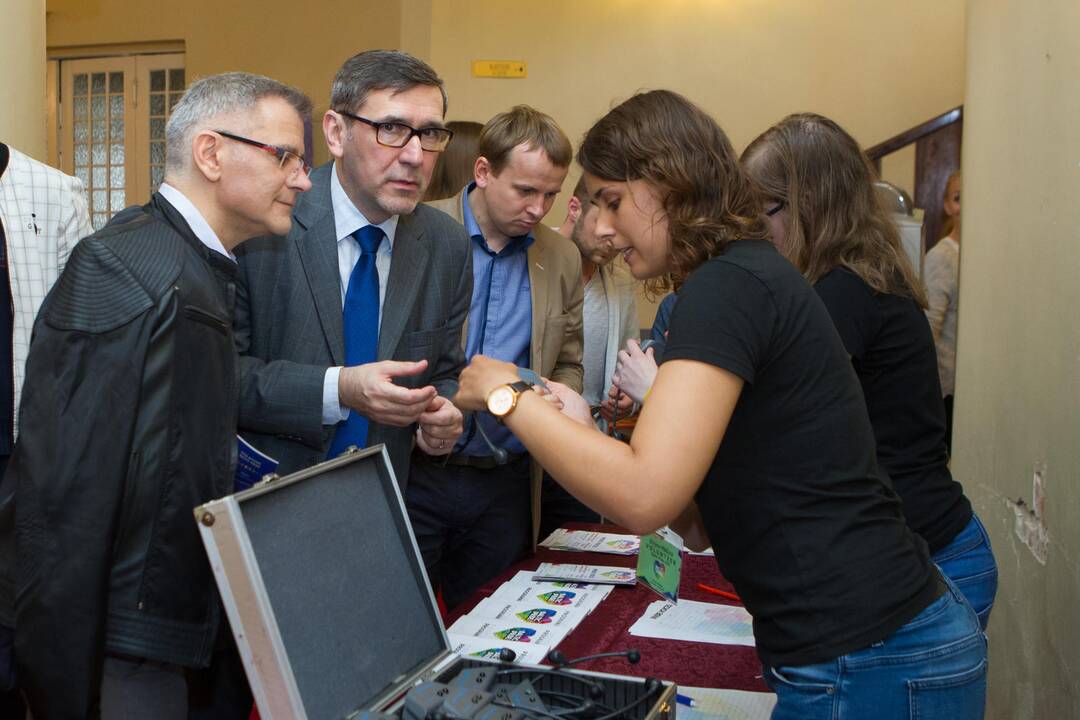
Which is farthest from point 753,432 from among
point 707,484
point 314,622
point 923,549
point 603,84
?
point 603,84

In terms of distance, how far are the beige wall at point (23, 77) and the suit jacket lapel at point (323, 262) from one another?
1.05 m

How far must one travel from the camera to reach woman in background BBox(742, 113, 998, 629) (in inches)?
68.0

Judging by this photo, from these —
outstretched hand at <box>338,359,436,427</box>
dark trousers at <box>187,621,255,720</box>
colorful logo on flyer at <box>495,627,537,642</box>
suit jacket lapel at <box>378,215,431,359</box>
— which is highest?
suit jacket lapel at <box>378,215,431,359</box>

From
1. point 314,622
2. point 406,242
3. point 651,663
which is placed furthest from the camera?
point 406,242

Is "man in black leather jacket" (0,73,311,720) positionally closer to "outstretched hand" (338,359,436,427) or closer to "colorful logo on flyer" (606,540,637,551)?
"outstretched hand" (338,359,436,427)

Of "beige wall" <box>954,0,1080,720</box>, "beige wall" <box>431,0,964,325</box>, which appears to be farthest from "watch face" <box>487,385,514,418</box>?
"beige wall" <box>431,0,964,325</box>

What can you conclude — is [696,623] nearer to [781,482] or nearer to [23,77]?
[781,482]

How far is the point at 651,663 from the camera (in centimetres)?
164

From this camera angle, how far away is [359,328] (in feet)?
6.50

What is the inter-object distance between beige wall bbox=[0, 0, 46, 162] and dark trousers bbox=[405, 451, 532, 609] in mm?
1307

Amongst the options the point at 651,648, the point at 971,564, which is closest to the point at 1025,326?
the point at 971,564

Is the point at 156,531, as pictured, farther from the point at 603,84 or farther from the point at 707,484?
the point at 603,84

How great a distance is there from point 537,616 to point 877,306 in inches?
31.4

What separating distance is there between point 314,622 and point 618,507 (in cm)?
36
